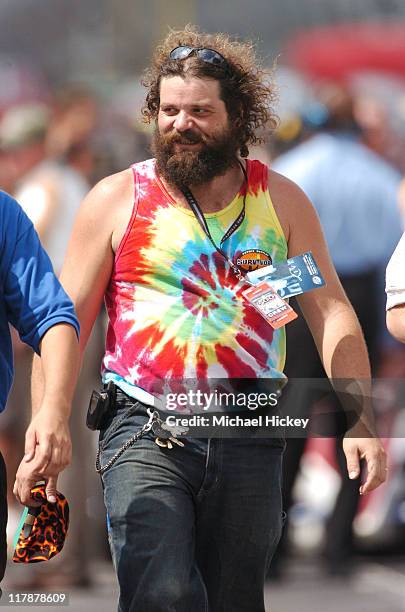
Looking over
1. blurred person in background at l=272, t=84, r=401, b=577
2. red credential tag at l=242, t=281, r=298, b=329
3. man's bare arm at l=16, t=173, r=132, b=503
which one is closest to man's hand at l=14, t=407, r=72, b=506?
man's bare arm at l=16, t=173, r=132, b=503

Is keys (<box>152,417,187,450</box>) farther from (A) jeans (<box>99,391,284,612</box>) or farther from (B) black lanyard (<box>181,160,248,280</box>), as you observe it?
(B) black lanyard (<box>181,160,248,280</box>)

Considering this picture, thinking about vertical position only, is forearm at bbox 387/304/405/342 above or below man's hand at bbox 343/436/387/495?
above

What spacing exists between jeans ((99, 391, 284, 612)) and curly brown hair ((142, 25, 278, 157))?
3.15ft

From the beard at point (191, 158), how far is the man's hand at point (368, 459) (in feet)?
3.05

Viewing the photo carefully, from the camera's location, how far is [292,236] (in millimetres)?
4410

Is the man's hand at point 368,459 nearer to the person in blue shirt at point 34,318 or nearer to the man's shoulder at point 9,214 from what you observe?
the person in blue shirt at point 34,318

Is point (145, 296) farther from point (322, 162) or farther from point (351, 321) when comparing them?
point (322, 162)

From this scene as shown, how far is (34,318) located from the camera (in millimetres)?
3811

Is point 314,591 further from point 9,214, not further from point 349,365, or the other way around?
point 9,214

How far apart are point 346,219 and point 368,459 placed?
335 cm

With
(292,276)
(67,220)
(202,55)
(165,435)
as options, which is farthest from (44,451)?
(67,220)

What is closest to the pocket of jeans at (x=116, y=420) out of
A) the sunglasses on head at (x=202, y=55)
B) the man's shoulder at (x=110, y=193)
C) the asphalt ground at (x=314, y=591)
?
the man's shoulder at (x=110, y=193)

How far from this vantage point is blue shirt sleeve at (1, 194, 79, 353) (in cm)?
381

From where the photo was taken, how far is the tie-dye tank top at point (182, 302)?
13.8ft
